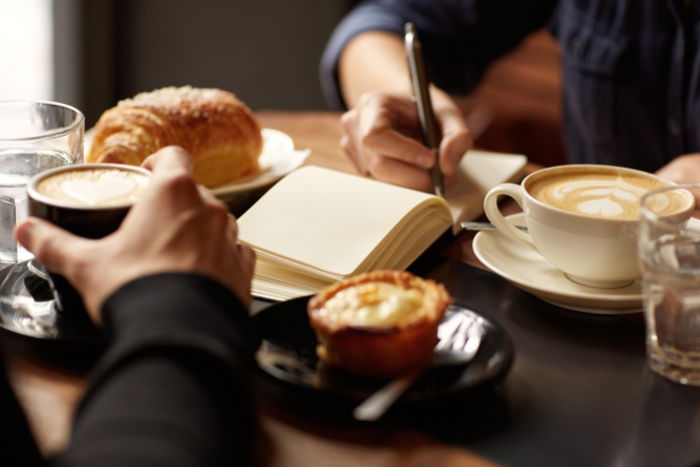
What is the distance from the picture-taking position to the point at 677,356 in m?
0.74

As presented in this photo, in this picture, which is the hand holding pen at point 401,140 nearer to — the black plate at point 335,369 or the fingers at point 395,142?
the fingers at point 395,142

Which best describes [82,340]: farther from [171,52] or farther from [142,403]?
[171,52]

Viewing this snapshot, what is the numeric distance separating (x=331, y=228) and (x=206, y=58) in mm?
2136

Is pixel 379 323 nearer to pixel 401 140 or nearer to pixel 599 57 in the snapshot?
pixel 401 140

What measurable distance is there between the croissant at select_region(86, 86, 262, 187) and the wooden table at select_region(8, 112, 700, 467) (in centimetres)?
46

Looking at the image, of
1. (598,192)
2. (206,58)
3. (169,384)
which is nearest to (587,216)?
(598,192)

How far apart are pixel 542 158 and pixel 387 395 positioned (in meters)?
2.23

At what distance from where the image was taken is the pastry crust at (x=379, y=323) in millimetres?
657

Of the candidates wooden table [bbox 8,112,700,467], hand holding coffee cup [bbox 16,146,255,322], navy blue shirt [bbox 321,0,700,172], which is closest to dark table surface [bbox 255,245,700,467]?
wooden table [bbox 8,112,700,467]

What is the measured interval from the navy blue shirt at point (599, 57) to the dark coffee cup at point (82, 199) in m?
1.09

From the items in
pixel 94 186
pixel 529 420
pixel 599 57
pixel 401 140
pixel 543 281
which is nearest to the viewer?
pixel 529 420

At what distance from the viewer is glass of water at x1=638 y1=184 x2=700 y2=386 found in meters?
0.72

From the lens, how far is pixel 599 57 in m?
1.80

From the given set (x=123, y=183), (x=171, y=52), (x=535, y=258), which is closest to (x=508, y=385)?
(x=535, y=258)
